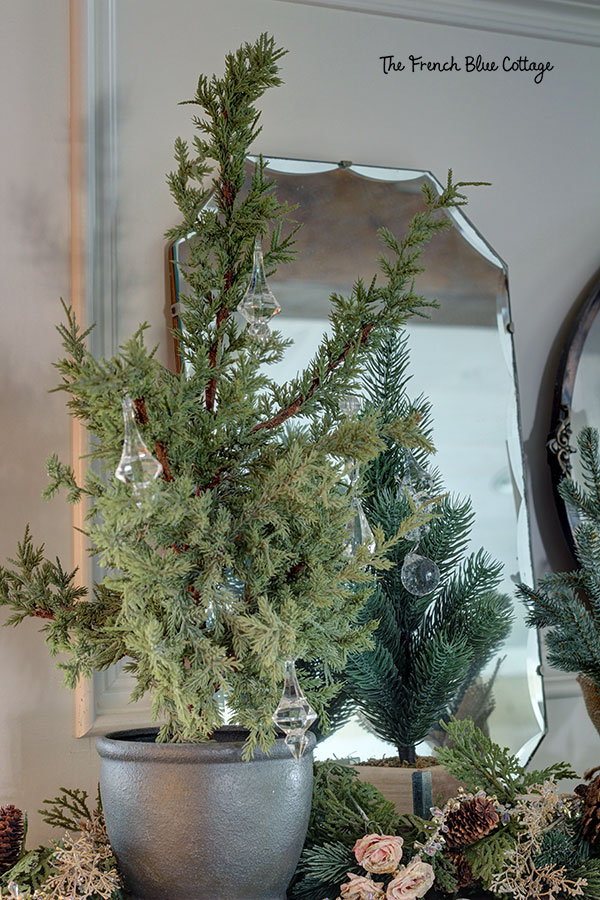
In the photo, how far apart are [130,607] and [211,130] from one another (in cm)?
41

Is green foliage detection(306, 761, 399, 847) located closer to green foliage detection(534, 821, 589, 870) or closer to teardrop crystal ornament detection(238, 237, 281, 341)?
green foliage detection(534, 821, 589, 870)

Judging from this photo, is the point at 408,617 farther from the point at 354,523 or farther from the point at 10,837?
the point at 10,837

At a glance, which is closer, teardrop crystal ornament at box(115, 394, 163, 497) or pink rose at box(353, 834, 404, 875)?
teardrop crystal ornament at box(115, 394, 163, 497)

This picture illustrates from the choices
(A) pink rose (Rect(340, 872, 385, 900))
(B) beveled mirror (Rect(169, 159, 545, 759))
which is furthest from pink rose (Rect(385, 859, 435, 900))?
(B) beveled mirror (Rect(169, 159, 545, 759))

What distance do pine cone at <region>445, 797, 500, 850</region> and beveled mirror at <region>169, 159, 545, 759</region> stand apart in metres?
0.30

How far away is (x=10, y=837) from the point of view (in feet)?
2.50

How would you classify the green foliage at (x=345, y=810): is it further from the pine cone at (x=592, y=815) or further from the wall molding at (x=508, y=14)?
the wall molding at (x=508, y=14)

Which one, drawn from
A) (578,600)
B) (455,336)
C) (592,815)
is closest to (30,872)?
(592,815)

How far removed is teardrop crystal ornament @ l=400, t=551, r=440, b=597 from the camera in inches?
35.3

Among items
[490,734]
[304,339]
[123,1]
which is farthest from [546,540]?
[123,1]

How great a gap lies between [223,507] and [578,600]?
497mm

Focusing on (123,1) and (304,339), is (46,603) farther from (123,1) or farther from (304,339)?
(123,1)

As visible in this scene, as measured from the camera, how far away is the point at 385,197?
113 centimetres

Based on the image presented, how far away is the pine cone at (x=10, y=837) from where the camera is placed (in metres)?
0.76
